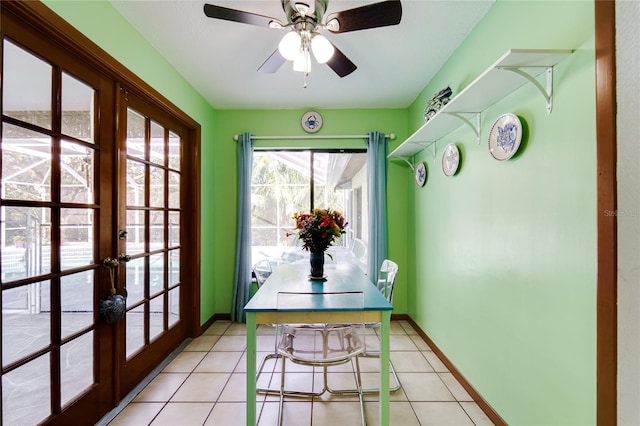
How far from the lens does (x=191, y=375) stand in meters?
2.19

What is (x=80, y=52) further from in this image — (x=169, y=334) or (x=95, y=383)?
(x=169, y=334)

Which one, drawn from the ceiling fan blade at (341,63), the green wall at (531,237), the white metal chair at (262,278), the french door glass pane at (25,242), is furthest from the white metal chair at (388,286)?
the french door glass pane at (25,242)

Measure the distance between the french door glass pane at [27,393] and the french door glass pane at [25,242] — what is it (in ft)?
1.43

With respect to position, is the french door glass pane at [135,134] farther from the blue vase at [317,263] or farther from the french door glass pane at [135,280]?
the blue vase at [317,263]

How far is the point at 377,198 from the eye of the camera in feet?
10.7

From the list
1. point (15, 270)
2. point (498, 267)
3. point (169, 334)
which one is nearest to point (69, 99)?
point (15, 270)

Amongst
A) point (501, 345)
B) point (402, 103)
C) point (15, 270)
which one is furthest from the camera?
point (402, 103)

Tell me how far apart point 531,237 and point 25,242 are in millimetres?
2415

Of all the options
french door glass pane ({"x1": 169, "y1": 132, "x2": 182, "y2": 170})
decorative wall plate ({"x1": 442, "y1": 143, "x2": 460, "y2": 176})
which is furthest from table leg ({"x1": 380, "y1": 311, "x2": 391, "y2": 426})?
french door glass pane ({"x1": 169, "y1": 132, "x2": 182, "y2": 170})

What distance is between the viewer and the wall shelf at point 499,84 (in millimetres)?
1180

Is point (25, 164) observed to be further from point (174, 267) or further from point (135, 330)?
point (174, 267)

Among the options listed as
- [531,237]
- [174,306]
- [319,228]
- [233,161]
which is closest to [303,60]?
[319,228]

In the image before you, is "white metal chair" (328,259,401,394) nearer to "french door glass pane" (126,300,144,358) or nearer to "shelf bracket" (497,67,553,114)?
"shelf bracket" (497,67,553,114)

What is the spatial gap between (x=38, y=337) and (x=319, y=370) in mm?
1780
